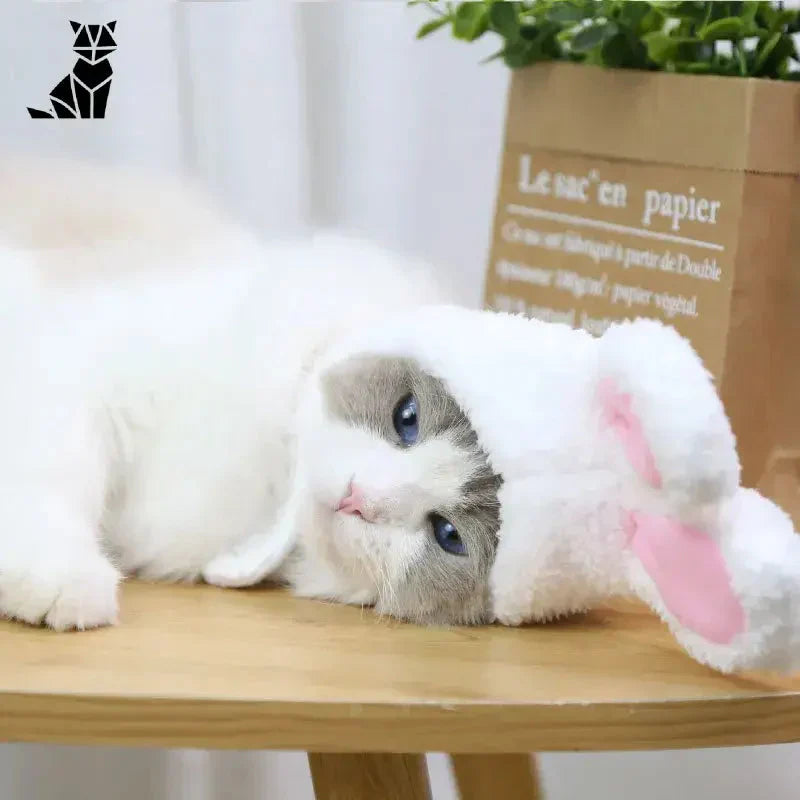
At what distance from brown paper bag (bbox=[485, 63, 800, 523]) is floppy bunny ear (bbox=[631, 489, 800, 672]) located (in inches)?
11.4

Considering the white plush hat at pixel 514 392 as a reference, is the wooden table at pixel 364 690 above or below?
below

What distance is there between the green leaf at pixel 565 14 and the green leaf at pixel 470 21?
0.22ft

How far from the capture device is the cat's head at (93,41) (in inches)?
33.8

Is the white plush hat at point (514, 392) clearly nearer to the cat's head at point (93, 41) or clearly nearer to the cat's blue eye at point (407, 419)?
the cat's blue eye at point (407, 419)

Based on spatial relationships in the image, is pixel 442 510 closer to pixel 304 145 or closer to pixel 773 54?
pixel 773 54

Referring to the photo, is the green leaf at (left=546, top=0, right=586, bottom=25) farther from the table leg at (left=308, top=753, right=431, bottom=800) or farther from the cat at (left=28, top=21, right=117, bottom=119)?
the table leg at (left=308, top=753, right=431, bottom=800)

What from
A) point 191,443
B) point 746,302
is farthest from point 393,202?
point 191,443

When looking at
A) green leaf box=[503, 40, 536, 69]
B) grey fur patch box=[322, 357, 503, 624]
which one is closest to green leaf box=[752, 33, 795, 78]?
green leaf box=[503, 40, 536, 69]

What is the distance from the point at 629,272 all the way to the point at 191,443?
0.47 meters

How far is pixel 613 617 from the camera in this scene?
630mm

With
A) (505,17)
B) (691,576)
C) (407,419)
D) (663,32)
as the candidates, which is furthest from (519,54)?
(691,576)

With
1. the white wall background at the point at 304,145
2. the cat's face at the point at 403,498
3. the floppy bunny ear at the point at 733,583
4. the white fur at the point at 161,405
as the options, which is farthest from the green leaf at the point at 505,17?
the floppy bunny ear at the point at 733,583

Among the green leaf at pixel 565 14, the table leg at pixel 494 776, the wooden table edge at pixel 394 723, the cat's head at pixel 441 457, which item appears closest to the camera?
the wooden table edge at pixel 394 723

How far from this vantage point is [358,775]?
0.63 m
